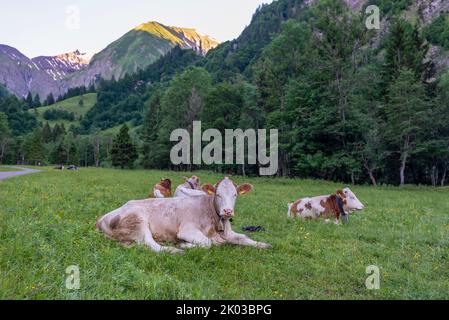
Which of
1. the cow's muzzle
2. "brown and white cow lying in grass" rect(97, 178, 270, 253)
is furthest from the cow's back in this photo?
Answer: the cow's muzzle

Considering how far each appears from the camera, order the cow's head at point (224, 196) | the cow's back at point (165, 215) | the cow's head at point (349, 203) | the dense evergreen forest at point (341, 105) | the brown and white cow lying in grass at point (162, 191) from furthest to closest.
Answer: the dense evergreen forest at point (341, 105)
the brown and white cow lying in grass at point (162, 191)
the cow's head at point (349, 203)
the cow's back at point (165, 215)
the cow's head at point (224, 196)

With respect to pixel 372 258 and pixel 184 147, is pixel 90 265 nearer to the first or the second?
pixel 372 258

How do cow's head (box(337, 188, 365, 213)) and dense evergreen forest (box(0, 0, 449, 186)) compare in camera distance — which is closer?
cow's head (box(337, 188, 365, 213))

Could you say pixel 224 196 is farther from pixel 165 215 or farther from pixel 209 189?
pixel 165 215

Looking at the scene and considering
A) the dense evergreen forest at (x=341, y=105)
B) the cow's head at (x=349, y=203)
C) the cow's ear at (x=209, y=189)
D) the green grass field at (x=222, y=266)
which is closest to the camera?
the green grass field at (x=222, y=266)

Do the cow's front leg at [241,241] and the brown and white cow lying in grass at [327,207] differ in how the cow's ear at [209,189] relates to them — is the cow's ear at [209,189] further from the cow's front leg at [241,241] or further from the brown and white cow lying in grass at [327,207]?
the brown and white cow lying in grass at [327,207]

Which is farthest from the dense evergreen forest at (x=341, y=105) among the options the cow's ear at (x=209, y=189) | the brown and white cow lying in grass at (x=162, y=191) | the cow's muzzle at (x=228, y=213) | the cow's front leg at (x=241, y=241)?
the cow's muzzle at (x=228, y=213)

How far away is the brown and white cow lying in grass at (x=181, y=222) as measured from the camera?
28.0 feet

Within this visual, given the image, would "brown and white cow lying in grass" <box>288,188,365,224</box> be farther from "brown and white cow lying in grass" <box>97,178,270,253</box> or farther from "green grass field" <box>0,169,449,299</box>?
"brown and white cow lying in grass" <box>97,178,270,253</box>

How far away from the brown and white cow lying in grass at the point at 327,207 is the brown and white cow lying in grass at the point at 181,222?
5540 millimetres

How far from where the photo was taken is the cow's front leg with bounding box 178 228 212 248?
27.7 ft

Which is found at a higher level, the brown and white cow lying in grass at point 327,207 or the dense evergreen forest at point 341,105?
the dense evergreen forest at point 341,105

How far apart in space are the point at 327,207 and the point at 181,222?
A: 690cm
